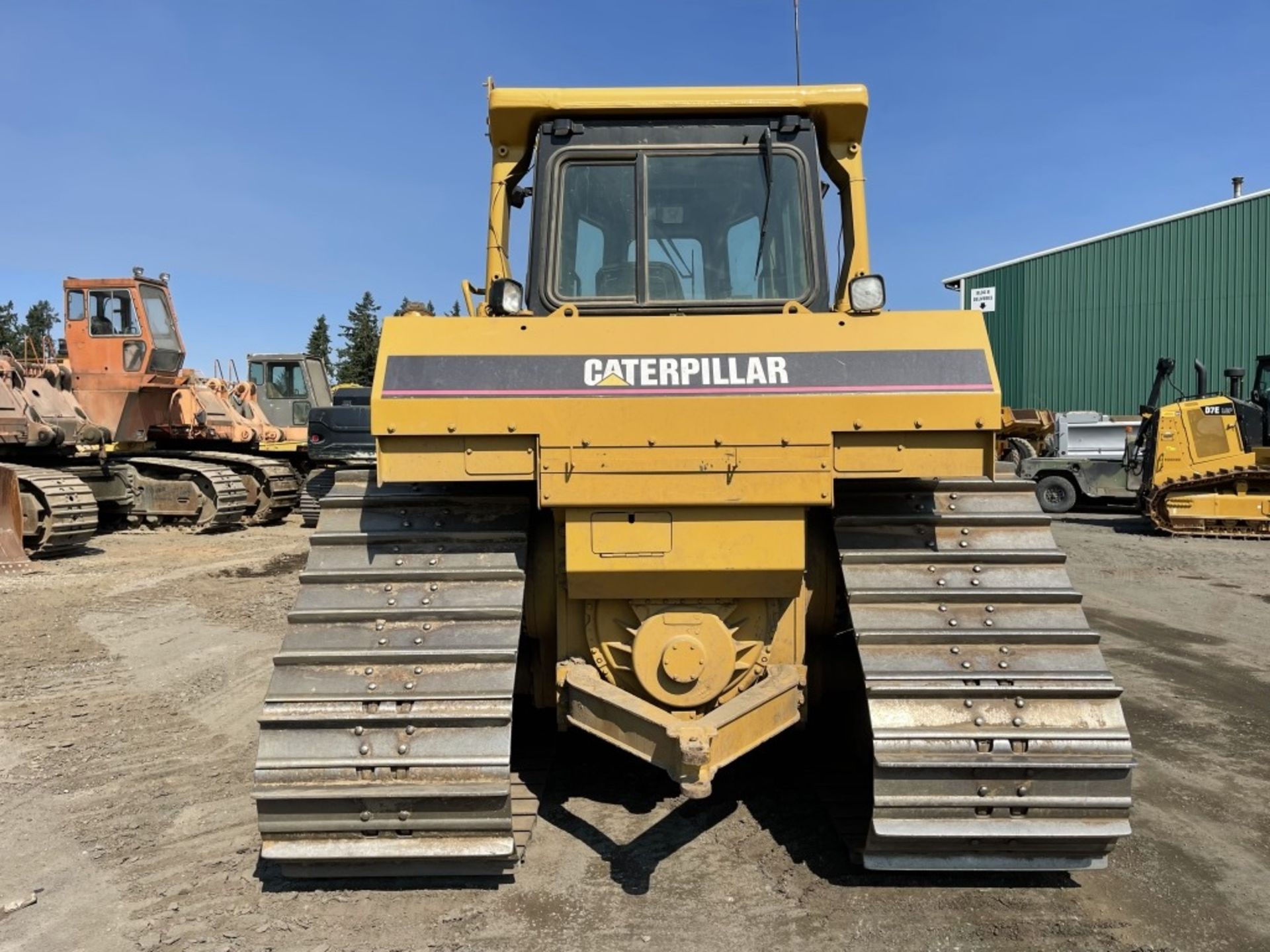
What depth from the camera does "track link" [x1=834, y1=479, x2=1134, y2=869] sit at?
2.76 metres

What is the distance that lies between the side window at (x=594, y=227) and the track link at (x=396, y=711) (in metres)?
1.23

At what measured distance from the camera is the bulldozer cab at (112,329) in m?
14.8

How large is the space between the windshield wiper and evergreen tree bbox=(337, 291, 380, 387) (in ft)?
159

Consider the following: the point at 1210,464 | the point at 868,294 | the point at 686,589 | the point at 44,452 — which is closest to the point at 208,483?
the point at 44,452

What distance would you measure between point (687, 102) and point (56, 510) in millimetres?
10540

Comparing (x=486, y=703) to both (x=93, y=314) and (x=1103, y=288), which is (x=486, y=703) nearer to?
(x=93, y=314)

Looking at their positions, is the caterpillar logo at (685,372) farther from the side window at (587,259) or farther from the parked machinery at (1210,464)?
the parked machinery at (1210,464)

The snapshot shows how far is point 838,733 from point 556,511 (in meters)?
2.01

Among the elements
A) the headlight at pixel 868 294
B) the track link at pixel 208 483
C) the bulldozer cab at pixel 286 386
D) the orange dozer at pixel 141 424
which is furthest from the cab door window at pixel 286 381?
the headlight at pixel 868 294

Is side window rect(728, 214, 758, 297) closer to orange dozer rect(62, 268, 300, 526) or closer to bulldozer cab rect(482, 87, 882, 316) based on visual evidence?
bulldozer cab rect(482, 87, 882, 316)

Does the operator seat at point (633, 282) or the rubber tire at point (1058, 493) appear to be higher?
the operator seat at point (633, 282)

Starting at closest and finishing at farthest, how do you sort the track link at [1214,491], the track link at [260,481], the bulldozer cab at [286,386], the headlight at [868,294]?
the headlight at [868,294] → the track link at [1214,491] → the track link at [260,481] → the bulldozer cab at [286,386]

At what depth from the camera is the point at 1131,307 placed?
2206 cm

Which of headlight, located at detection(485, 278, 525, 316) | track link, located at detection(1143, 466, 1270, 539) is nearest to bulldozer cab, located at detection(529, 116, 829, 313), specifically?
headlight, located at detection(485, 278, 525, 316)
